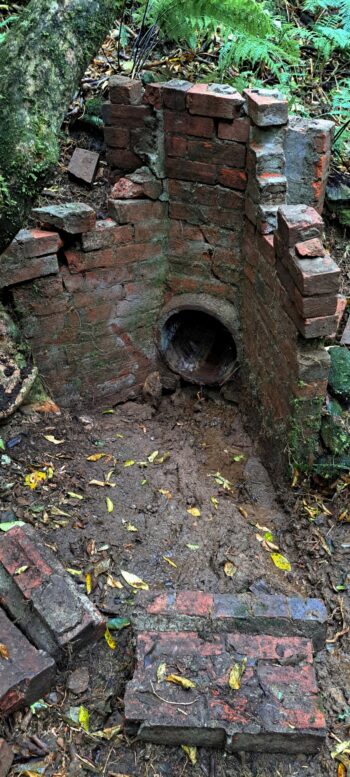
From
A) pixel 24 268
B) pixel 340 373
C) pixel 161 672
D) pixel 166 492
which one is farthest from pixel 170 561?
pixel 24 268

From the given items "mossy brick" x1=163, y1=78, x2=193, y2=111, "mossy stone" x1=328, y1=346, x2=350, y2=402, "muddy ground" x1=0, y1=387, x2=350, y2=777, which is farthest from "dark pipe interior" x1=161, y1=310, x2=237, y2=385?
"mossy brick" x1=163, y1=78, x2=193, y2=111

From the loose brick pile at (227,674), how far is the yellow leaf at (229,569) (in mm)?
473

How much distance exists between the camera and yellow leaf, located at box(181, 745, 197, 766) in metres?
2.65

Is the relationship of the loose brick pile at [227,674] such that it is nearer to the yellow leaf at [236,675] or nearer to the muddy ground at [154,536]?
the yellow leaf at [236,675]

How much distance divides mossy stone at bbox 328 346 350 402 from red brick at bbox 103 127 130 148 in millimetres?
2207

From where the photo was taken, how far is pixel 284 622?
Result: 300 cm

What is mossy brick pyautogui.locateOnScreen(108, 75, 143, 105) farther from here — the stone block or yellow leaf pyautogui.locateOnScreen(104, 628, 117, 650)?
yellow leaf pyautogui.locateOnScreen(104, 628, 117, 650)

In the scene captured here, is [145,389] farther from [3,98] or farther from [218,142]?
[3,98]

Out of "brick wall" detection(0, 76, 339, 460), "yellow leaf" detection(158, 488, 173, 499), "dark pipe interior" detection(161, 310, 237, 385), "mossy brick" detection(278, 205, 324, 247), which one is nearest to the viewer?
"mossy brick" detection(278, 205, 324, 247)

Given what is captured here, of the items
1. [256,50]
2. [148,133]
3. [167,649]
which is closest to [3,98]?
[148,133]

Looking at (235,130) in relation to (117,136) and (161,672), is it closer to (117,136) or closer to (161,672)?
(117,136)

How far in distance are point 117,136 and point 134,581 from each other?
129 inches

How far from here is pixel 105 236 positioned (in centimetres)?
482

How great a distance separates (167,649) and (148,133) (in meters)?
3.59
